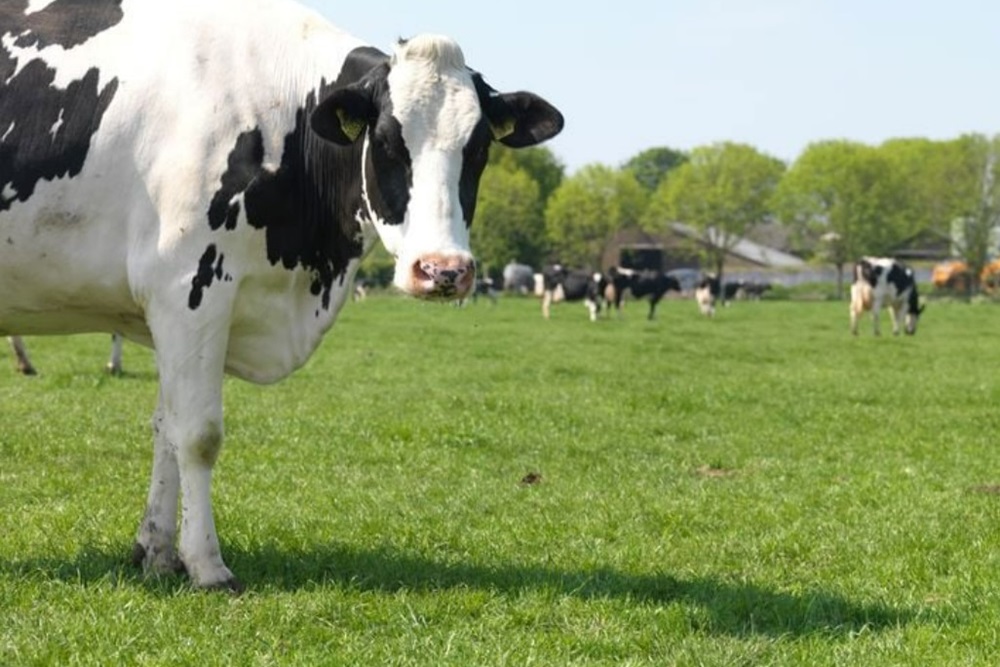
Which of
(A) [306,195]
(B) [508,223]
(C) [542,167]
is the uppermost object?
(C) [542,167]

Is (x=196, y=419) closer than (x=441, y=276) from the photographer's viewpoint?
No

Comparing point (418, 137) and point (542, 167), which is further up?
point (542, 167)

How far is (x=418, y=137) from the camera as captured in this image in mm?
6402

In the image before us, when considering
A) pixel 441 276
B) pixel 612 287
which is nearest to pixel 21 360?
pixel 441 276

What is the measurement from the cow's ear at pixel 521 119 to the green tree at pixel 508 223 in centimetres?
9761

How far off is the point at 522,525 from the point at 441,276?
3.00 metres

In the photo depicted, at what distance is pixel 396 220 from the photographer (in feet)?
21.3

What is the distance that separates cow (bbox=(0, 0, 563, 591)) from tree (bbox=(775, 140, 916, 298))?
99.5m

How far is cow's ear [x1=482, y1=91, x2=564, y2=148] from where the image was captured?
679 cm

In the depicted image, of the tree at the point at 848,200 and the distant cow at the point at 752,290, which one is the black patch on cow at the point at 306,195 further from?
the tree at the point at 848,200

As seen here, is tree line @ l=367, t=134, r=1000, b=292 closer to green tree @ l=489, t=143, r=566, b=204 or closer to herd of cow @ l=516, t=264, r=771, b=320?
green tree @ l=489, t=143, r=566, b=204

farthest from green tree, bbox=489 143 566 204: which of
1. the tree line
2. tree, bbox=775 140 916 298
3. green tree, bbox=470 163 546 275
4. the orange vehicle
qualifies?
the orange vehicle

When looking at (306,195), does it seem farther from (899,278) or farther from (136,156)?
(899,278)

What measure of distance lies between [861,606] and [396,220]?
305cm
